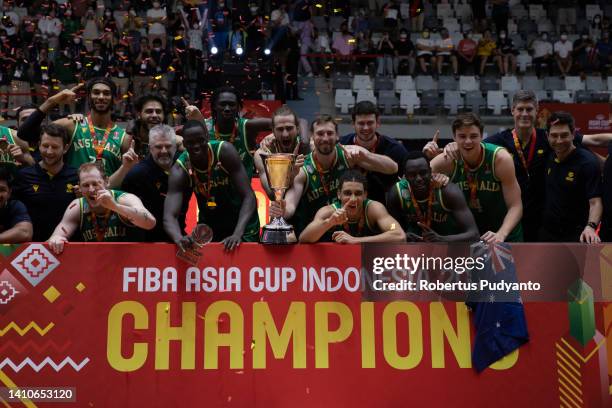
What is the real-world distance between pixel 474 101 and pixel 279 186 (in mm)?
15065

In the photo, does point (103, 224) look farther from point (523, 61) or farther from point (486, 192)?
point (523, 61)

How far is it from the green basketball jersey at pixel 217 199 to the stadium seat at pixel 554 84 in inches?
636

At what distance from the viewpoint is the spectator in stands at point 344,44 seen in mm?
19859

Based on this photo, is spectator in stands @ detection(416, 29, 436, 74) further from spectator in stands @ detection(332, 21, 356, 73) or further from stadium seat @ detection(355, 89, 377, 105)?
stadium seat @ detection(355, 89, 377, 105)

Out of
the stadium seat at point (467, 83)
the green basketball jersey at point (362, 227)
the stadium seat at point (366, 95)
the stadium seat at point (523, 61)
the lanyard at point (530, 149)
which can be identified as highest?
the stadium seat at point (523, 61)

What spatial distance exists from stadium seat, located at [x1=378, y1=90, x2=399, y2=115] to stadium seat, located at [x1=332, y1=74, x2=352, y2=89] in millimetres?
953

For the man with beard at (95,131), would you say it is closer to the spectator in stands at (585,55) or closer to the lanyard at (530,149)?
the lanyard at (530,149)

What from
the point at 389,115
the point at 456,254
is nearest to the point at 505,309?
the point at 456,254

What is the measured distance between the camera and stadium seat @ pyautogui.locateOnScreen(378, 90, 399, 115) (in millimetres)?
18781

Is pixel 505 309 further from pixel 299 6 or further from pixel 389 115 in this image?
pixel 299 6

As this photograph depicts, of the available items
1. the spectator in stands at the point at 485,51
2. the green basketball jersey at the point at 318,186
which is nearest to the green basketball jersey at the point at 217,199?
the green basketball jersey at the point at 318,186

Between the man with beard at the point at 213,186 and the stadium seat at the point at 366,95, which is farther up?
the stadium seat at the point at 366,95

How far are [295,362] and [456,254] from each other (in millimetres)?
1372

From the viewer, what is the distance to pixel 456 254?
514cm
